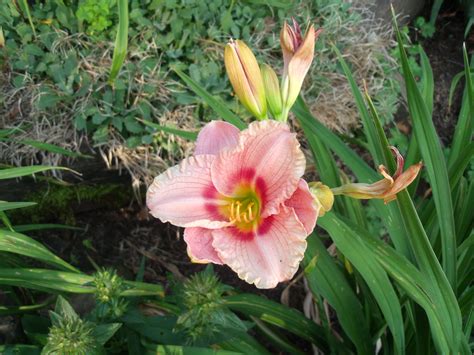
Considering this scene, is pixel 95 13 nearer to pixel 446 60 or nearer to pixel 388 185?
pixel 388 185

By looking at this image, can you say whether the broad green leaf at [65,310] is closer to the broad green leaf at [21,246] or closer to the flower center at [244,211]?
the broad green leaf at [21,246]

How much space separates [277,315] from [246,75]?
2.20ft

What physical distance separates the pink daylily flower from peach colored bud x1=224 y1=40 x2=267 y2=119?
0.25ft

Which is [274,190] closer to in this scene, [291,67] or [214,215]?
[214,215]

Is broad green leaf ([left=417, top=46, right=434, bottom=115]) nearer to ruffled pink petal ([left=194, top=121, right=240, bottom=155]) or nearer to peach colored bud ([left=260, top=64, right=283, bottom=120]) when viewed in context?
peach colored bud ([left=260, top=64, right=283, bottom=120])

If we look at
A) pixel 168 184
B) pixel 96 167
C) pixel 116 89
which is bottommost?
pixel 96 167

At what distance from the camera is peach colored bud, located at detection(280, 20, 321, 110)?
867mm

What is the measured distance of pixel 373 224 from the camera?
1.94 metres

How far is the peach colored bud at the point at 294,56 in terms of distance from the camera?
0.87m

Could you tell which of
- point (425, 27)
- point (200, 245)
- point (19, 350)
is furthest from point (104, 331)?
point (425, 27)

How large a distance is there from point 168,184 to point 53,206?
3.75 feet

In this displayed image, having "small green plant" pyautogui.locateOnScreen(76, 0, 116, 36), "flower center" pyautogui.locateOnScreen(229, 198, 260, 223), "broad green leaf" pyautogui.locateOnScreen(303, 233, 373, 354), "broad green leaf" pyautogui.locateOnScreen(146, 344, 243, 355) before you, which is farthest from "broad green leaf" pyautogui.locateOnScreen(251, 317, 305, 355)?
"small green plant" pyautogui.locateOnScreen(76, 0, 116, 36)

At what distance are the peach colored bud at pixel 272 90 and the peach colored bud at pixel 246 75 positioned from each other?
0.04 ft

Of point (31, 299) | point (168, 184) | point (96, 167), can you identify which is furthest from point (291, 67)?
point (31, 299)
